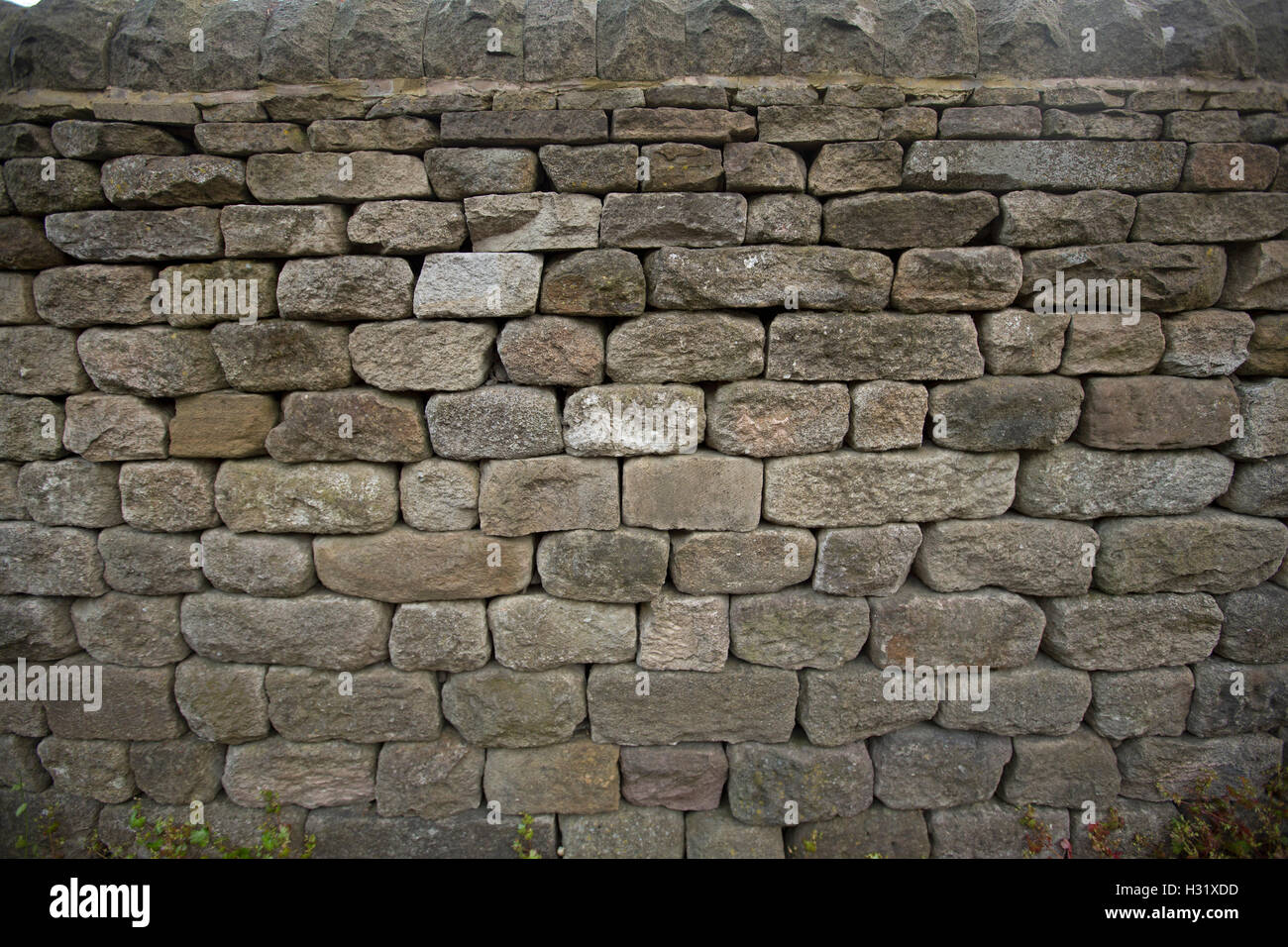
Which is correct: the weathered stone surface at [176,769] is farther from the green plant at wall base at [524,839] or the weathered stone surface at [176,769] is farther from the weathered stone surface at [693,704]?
the weathered stone surface at [693,704]

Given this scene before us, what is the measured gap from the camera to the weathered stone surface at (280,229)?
8.71 ft

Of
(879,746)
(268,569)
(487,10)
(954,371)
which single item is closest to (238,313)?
(268,569)

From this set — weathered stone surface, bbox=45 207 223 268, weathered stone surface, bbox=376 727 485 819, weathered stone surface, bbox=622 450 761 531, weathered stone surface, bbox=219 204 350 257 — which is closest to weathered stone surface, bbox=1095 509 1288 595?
weathered stone surface, bbox=622 450 761 531

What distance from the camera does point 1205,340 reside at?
2.79m

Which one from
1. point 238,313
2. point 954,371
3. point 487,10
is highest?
point 487,10

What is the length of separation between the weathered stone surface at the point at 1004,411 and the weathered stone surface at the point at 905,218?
70 centimetres

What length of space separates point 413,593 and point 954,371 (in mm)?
2787

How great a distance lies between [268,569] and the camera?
2.85 meters

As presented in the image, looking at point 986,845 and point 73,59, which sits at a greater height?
point 73,59

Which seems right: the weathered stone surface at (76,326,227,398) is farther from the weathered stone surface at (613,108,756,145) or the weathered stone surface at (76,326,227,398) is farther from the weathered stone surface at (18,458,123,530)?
the weathered stone surface at (613,108,756,145)

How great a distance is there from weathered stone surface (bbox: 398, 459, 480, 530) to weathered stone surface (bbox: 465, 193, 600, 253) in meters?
1.04

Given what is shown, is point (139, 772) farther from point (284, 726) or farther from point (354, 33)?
point (354, 33)

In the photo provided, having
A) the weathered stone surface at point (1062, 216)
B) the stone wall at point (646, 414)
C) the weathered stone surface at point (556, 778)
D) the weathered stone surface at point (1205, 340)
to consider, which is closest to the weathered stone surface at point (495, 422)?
the stone wall at point (646, 414)

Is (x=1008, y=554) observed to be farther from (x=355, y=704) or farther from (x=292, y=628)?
(x=292, y=628)
